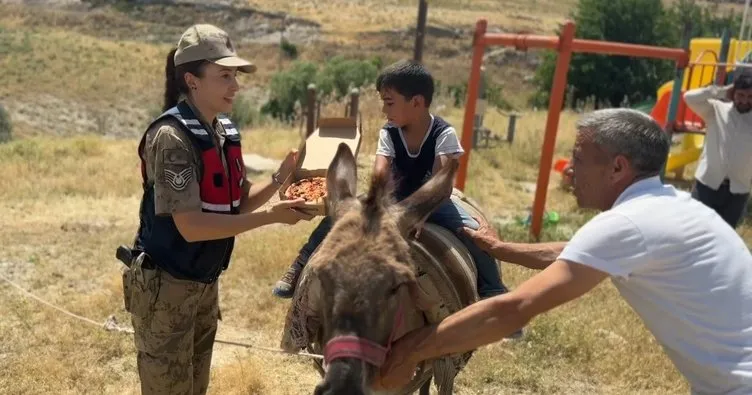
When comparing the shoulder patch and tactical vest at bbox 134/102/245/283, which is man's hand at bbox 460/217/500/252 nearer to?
tactical vest at bbox 134/102/245/283

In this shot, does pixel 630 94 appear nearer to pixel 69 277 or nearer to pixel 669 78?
pixel 669 78

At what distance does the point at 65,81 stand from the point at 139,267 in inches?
1364

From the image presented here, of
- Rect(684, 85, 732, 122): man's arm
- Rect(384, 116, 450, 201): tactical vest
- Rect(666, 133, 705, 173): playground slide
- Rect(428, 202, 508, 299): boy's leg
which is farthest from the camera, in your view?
Rect(666, 133, 705, 173): playground slide

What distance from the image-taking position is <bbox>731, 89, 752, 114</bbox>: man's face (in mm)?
7340

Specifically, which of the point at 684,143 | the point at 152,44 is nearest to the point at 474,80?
the point at 684,143

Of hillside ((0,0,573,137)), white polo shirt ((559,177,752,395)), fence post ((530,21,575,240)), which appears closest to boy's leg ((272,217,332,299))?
white polo shirt ((559,177,752,395))

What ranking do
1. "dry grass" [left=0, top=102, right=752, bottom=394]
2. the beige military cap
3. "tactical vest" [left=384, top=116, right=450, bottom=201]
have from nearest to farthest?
1. the beige military cap
2. "tactical vest" [left=384, top=116, right=450, bottom=201]
3. "dry grass" [left=0, top=102, right=752, bottom=394]

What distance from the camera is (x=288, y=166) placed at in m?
3.98

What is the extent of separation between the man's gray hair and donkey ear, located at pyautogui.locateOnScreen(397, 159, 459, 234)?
1.96ft

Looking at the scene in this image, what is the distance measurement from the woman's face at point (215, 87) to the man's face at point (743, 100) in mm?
6036

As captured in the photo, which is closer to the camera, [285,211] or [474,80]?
[285,211]

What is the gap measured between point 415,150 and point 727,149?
4893mm

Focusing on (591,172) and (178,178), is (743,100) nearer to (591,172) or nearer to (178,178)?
(591,172)

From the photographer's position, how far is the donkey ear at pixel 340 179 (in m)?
3.00
